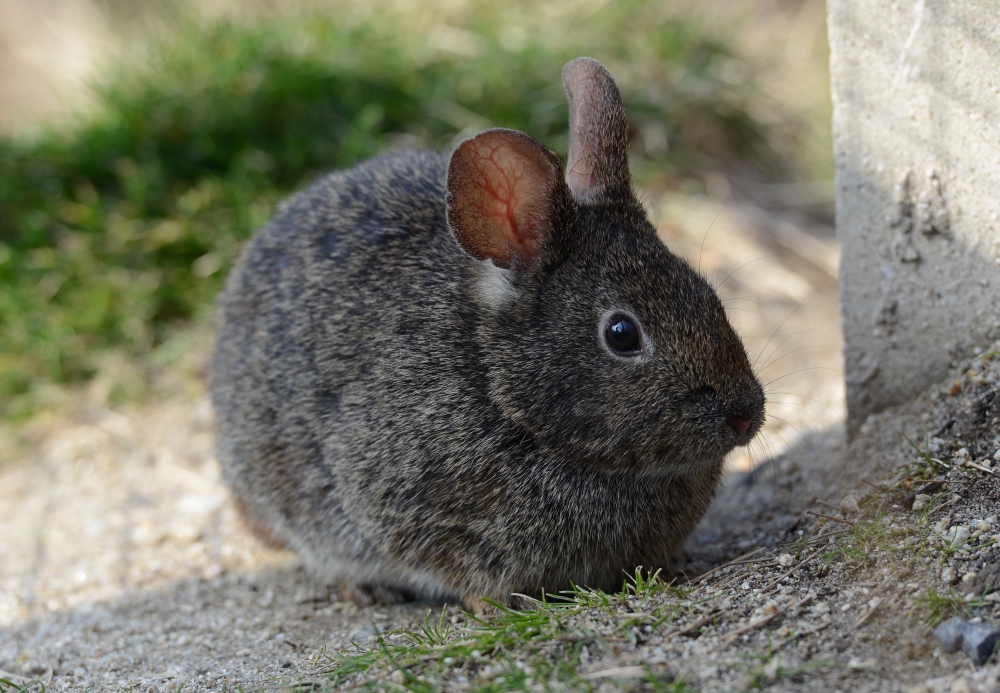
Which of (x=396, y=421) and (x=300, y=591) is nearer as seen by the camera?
(x=396, y=421)

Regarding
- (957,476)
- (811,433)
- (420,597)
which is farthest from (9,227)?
(957,476)

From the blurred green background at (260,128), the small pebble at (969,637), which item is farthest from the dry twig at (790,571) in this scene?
the blurred green background at (260,128)

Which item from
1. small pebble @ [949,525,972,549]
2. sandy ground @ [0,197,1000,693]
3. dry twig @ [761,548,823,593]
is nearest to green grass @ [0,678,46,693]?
sandy ground @ [0,197,1000,693]

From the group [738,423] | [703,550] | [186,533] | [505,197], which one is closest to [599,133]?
[505,197]

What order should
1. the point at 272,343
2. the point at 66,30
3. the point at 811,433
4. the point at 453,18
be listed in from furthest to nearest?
the point at 66,30 < the point at 453,18 < the point at 811,433 < the point at 272,343

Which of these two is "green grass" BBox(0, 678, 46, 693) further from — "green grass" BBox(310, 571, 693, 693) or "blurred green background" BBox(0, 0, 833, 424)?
"blurred green background" BBox(0, 0, 833, 424)

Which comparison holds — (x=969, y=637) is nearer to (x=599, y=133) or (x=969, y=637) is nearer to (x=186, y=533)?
(x=599, y=133)

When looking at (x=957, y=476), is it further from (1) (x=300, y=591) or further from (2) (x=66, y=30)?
(2) (x=66, y=30)

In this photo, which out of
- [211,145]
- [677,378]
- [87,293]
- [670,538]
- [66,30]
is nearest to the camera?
[677,378]
